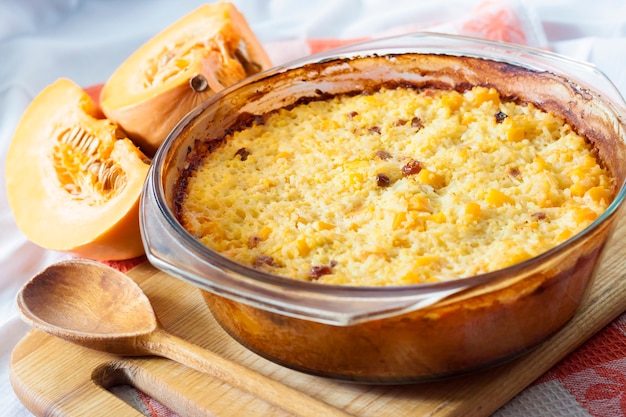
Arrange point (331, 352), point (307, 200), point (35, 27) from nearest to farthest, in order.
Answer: point (331, 352) → point (307, 200) → point (35, 27)

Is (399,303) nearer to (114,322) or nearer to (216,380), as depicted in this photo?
(216,380)

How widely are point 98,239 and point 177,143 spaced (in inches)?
16.7

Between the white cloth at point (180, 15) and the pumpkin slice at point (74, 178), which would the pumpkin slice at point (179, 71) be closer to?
the pumpkin slice at point (74, 178)

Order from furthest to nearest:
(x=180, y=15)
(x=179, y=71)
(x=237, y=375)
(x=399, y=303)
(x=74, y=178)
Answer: (x=180, y=15)
(x=179, y=71)
(x=74, y=178)
(x=237, y=375)
(x=399, y=303)

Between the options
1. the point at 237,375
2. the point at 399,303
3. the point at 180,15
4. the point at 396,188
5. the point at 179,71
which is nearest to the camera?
the point at 399,303

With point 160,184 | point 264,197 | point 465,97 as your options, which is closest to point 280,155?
point 264,197

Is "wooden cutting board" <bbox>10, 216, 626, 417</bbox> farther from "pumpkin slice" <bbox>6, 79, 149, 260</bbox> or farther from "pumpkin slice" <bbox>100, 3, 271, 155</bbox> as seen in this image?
"pumpkin slice" <bbox>100, 3, 271, 155</bbox>

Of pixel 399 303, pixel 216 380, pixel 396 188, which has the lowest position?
pixel 216 380

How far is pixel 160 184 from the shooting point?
6.86 feet

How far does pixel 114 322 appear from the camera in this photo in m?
2.18

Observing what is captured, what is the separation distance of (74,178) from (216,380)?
44.8 inches

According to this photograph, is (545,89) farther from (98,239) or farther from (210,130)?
(98,239)

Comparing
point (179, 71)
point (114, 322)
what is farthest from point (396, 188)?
point (179, 71)

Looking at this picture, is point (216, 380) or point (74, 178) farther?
point (74, 178)
